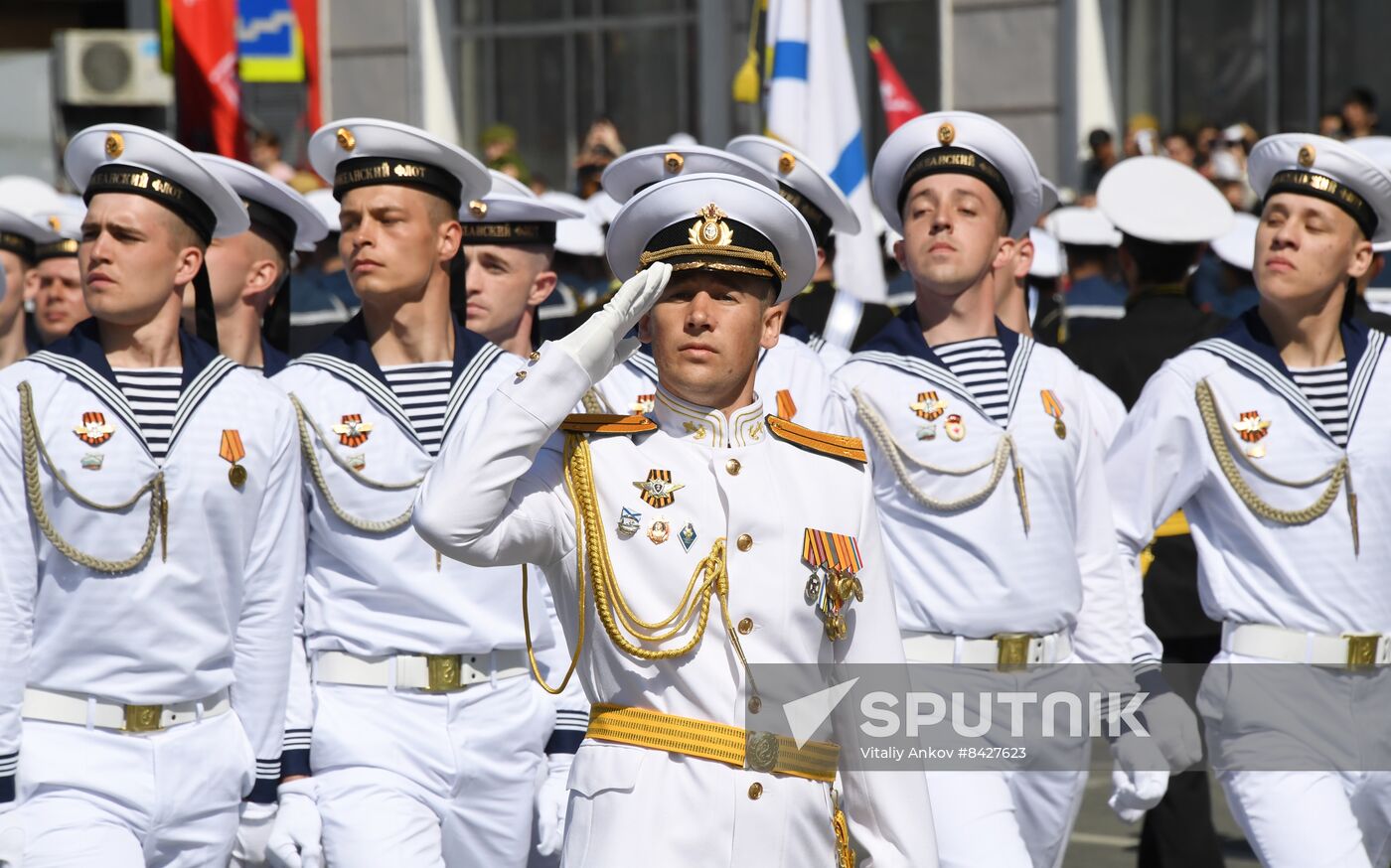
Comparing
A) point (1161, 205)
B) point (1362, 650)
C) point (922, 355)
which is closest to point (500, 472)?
point (922, 355)

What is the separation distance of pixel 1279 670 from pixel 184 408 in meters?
3.20

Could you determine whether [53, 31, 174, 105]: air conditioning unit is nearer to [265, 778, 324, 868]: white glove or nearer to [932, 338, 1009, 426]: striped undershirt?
[932, 338, 1009, 426]: striped undershirt

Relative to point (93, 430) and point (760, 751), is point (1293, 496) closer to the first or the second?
point (760, 751)

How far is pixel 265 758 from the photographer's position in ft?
19.2

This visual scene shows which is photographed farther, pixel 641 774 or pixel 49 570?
pixel 49 570

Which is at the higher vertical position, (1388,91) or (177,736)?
(1388,91)

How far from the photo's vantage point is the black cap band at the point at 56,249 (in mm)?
9344

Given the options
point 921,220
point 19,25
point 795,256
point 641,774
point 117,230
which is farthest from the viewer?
point 19,25

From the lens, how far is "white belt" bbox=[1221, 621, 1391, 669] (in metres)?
6.49

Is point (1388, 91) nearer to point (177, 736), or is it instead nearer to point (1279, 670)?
point (1279, 670)

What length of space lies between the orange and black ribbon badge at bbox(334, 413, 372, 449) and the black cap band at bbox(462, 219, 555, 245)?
1.66m

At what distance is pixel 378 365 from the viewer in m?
6.34

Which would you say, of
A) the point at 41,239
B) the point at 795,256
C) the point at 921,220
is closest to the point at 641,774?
the point at 795,256

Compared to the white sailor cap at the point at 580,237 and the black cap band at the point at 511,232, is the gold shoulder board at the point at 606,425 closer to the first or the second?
the black cap band at the point at 511,232
